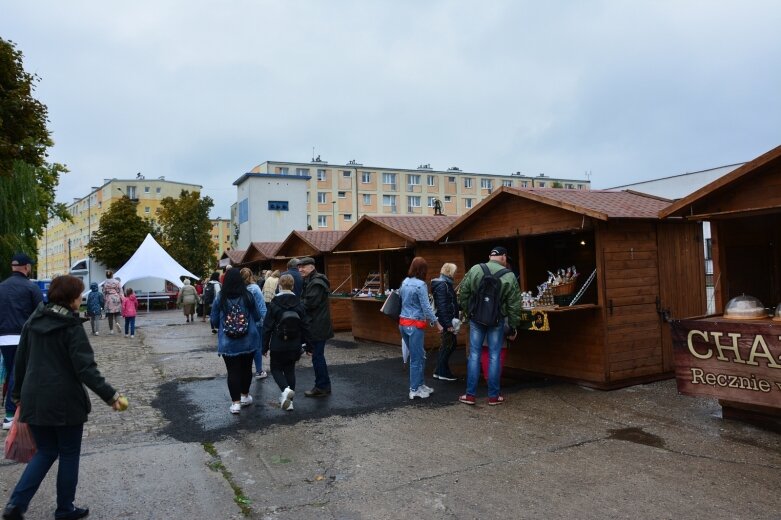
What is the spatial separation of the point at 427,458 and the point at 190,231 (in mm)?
37152

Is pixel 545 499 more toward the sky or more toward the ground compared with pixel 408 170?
more toward the ground

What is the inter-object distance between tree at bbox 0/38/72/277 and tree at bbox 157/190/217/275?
727 cm

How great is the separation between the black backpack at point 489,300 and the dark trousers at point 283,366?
7.65 ft

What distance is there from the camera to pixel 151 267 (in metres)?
26.0

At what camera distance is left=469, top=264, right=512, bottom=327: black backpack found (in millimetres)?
7156

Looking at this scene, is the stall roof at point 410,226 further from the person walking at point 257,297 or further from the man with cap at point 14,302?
the man with cap at point 14,302

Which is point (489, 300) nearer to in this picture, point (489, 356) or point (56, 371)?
point (489, 356)

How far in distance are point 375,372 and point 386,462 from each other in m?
4.58

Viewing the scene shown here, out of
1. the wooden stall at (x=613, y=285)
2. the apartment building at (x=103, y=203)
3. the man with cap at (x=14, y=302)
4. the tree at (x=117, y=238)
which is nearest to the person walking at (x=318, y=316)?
the wooden stall at (x=613, y=285)

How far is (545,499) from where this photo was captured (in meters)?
4.31

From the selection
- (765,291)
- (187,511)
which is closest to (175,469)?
(187,511)

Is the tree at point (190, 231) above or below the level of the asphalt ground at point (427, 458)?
above

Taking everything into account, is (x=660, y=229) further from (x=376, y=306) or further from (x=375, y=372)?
(x=376, y=306)

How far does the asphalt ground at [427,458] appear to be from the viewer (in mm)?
4250
